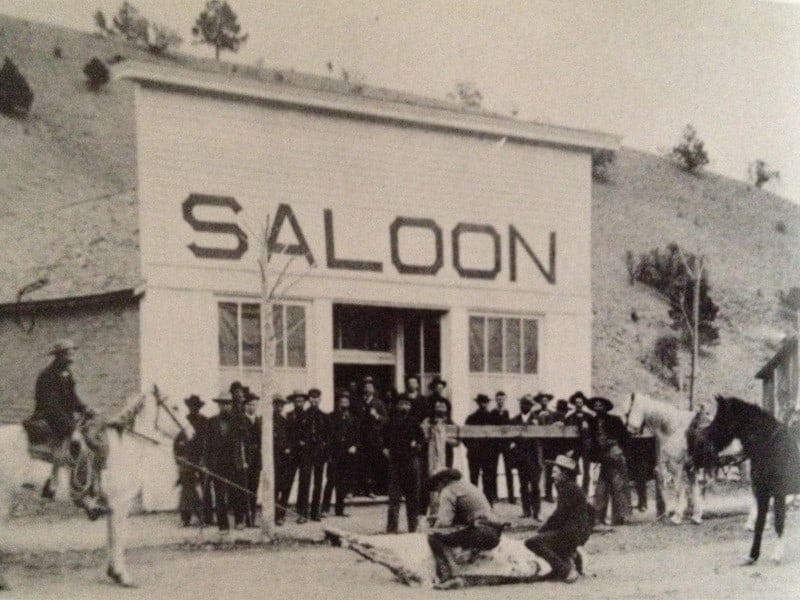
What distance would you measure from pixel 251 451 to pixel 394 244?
1.57 metres

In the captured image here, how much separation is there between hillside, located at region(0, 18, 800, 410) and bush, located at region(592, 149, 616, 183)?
0.17 ft

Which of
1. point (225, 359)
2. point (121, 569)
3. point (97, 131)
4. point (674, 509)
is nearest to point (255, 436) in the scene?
point (225, 359)

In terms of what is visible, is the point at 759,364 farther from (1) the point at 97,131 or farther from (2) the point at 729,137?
(1) the point at 97,131

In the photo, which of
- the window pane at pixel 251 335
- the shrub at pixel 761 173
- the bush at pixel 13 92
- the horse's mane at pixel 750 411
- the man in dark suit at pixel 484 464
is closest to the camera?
the bush at pixel 13 92

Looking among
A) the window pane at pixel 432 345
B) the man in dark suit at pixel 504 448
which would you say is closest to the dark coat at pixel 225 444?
the window pane at pixel 432 345

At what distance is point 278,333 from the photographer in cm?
691

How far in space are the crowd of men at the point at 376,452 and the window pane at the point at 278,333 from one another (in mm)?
205

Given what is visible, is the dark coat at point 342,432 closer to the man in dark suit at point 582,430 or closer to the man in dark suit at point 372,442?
the man in dark suit at point 372,442

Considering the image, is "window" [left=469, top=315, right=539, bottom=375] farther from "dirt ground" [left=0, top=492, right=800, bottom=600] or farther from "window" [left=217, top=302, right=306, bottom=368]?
"window" [left=217, top=302, right=306, bottom=368]

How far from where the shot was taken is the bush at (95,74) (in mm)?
6367

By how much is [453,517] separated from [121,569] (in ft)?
6.03

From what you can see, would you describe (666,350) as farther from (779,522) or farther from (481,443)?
(481,443)

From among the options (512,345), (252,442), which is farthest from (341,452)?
(512,345)

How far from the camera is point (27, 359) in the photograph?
6.15 m
